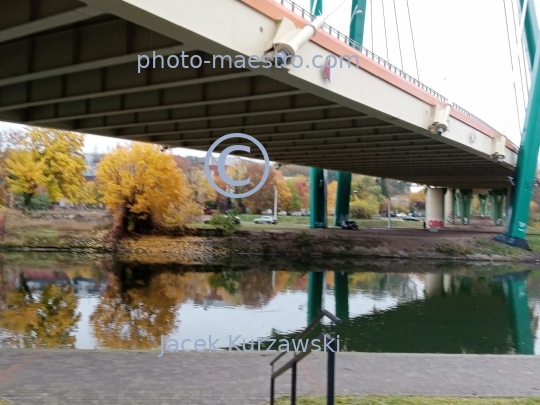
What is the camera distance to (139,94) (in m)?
15.7

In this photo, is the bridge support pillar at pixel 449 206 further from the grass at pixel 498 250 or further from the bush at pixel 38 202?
the bush at pixel 38 202

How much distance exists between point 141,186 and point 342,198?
22193mm

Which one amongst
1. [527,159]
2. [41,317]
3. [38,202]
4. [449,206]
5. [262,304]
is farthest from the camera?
[449,206]

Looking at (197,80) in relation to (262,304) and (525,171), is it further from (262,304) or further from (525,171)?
(525,171)

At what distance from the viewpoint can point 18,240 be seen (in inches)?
1359

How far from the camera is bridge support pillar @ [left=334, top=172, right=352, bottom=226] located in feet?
160

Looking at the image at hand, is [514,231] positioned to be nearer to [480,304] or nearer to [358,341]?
[480,304]

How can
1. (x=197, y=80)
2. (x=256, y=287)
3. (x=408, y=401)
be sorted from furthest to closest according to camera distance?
(x=256, y=287), (x=197, y=80), (x=408, y=401)

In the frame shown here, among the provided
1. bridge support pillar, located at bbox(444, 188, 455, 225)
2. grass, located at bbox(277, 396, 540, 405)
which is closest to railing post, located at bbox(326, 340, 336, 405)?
grass, located at bbox(277, 396, 540, 405)

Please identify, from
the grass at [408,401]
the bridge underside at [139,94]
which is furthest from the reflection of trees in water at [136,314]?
the bridge underside at [139,94]

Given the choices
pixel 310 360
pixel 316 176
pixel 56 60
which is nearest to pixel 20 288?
pixel 56 60

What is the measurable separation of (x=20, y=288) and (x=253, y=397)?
52.5 feet

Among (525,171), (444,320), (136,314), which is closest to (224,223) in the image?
(136,314)

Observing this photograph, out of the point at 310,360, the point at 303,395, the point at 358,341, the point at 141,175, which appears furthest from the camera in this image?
the point at 141,175
